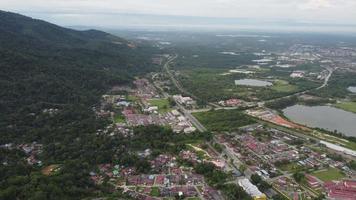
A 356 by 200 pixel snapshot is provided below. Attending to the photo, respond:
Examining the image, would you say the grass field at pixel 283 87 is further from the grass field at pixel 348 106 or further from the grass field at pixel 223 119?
the grass field at pixel 223 119

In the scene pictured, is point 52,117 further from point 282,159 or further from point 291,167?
point 291,167

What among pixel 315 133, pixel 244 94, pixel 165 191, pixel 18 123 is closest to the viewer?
pixel 165 191

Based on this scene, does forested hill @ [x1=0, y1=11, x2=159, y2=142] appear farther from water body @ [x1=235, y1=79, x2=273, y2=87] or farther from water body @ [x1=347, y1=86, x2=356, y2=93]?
water body @ [x1=347, y1=86, x2=356, y2=93]

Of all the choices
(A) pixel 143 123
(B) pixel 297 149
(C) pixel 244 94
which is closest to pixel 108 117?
(A) pixel 143 123

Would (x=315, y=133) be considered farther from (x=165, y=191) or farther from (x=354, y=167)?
(x=165, y=191)

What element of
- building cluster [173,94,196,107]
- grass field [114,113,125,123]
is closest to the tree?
grass field [114,113,125,123]

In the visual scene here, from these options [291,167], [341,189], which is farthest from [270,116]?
[341,189]
